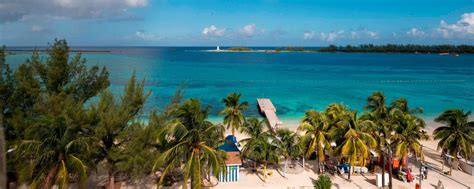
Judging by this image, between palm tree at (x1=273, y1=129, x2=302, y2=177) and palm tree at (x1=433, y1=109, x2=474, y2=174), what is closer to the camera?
palm tree at (x1=273, y1=129, x2=302, y2=177)

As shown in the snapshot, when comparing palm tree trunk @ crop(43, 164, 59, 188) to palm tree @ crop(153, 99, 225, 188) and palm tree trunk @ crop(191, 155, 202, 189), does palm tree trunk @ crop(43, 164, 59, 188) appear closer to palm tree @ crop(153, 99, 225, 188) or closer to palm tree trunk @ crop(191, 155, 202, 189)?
palm tree @ crop(153, 99, 225, 188)

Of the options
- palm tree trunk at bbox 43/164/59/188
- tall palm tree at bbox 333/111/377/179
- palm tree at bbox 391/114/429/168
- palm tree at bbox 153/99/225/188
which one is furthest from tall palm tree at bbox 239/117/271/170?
palm tree trunk at bbox 43/164/59/188

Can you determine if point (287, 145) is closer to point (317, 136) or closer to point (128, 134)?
point (317, 136)

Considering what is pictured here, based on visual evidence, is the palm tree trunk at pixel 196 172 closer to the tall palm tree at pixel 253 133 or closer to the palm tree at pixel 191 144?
the palm tree at pixel 191 144

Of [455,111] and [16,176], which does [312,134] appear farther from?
[16,176]

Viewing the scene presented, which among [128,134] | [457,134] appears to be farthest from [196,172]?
[457,134]

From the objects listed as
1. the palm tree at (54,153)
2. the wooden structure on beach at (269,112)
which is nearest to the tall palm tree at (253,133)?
the palm tree at (54,153)
